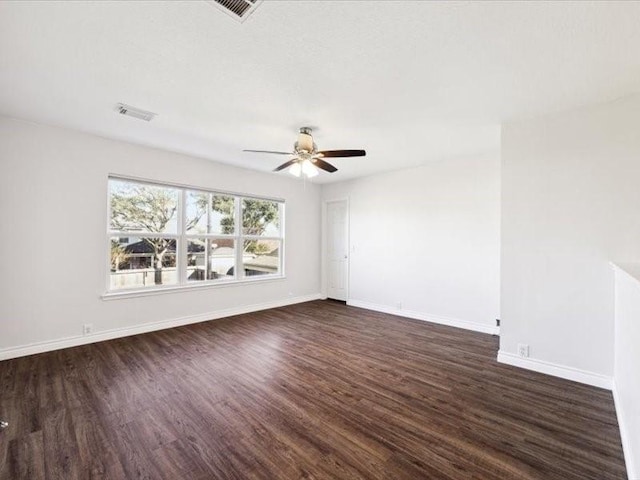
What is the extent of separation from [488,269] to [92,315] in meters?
5.42

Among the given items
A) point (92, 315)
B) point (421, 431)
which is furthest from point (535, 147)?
point (92, 315)

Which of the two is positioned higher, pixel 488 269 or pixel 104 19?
pixel 104 19

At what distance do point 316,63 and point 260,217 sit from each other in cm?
377

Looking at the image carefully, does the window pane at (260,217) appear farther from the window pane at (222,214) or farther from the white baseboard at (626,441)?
the white baseboard at (626,441)

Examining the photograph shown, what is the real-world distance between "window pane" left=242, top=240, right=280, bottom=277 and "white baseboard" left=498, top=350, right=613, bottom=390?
13.3 ft

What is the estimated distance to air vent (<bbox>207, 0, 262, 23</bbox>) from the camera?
1.63m

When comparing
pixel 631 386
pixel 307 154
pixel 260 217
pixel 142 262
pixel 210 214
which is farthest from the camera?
pixel 260 217

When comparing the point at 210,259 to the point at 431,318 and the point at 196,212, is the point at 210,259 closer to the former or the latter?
the point at 196,212

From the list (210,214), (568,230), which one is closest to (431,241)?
(568,230)

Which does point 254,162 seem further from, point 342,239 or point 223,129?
point 342,239

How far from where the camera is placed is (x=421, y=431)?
2014 millimetres

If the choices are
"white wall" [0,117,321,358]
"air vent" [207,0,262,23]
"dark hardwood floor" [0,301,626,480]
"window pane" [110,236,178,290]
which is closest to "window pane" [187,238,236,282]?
"window pane" [110,236,178,290]

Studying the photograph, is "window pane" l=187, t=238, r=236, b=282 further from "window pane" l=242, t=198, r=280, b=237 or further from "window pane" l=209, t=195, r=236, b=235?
"window pane" l=242, t=198, r=280, b=237

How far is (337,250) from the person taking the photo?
20.9ft
